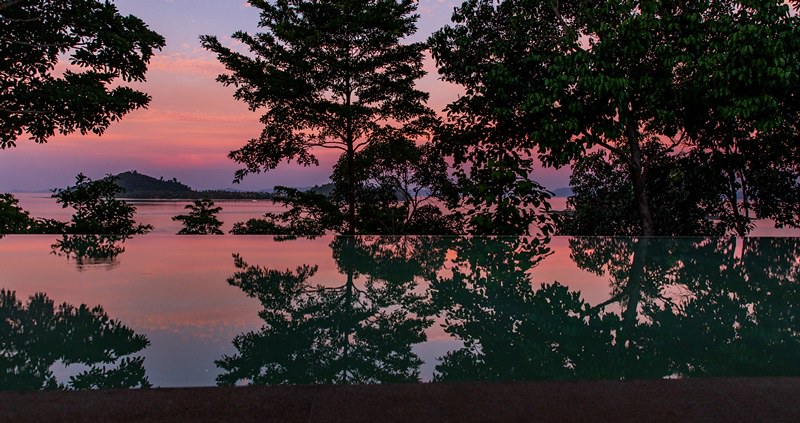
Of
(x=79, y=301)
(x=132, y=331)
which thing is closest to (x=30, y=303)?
(x=79, y=301)

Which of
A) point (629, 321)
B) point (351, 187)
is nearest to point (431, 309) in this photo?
point (629, 321)

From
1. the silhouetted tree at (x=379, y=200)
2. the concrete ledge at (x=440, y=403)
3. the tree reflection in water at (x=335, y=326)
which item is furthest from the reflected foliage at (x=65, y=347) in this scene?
the silhouetted tree at (x=379, y=200)

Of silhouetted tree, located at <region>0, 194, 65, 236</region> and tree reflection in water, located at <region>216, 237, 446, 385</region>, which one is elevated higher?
silhouetted tree, located at <region>0, 194, 65, 236</region>

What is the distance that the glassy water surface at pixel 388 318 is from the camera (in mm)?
2324

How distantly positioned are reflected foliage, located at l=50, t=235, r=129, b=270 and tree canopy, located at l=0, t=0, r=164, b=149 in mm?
1749

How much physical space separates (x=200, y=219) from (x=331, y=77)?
432cm

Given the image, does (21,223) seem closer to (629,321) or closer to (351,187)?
(351,187)

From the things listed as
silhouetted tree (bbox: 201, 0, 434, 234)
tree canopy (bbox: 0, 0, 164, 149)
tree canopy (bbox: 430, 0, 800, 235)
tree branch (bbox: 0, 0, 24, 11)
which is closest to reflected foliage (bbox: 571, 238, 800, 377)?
tree canopy (bbox: 430, 0, 800, 235)

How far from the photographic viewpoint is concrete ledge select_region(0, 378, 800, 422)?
1760 mm

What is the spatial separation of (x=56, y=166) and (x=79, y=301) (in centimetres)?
1463

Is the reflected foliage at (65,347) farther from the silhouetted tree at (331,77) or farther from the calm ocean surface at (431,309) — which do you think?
the silhouetted tree at (331,77)

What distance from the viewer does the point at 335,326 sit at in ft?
10.3

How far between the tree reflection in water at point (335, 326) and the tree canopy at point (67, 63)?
4586mm

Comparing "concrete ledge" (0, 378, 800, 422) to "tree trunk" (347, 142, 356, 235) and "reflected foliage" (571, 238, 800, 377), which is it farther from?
"tree trunk" (347, 142, 356, 235)
